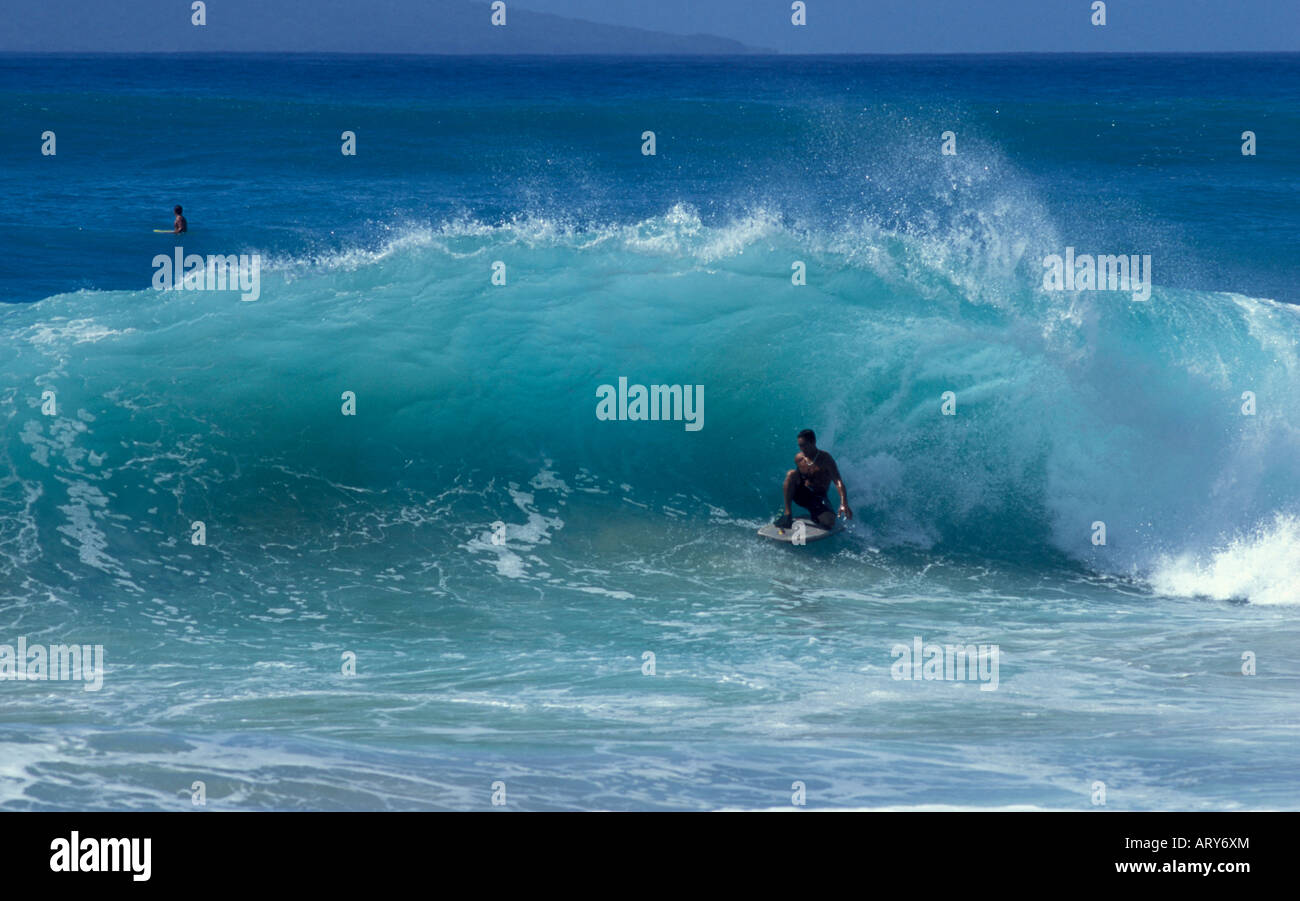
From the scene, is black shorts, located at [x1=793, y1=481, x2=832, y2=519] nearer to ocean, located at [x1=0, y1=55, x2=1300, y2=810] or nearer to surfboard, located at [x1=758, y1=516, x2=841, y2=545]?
surfboard, located at [x1=758, y1=516, x2=841, y2=545]

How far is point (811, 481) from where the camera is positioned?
12.1 metres

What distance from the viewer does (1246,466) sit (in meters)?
12.8

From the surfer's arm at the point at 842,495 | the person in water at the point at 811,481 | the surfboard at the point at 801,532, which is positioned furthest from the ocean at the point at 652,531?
the surfer's arm at the point at 842,495

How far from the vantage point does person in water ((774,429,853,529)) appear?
1198 cm

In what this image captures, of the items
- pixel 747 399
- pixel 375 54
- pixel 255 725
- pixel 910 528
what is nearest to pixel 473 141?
pixel 747 399

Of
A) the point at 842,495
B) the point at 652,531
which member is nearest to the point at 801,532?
the point at 842,495

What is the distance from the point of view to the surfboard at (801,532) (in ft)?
38.8

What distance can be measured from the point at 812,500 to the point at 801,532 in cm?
39

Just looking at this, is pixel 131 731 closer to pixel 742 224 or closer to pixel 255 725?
pixel 255 725

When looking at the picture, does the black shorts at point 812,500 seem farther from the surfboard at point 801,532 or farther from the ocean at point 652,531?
the ocean at point 652,531

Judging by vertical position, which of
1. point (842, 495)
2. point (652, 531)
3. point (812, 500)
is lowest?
point (652, 531)

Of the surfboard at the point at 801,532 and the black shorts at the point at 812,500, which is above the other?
the black shorts at the point at 812,500

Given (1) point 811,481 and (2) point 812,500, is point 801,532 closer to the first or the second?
(2) point 812,500

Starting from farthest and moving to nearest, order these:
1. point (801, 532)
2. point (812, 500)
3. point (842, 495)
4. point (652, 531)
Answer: point (652, 531), point (812, 500), point (801, 532), point (842, 495)
